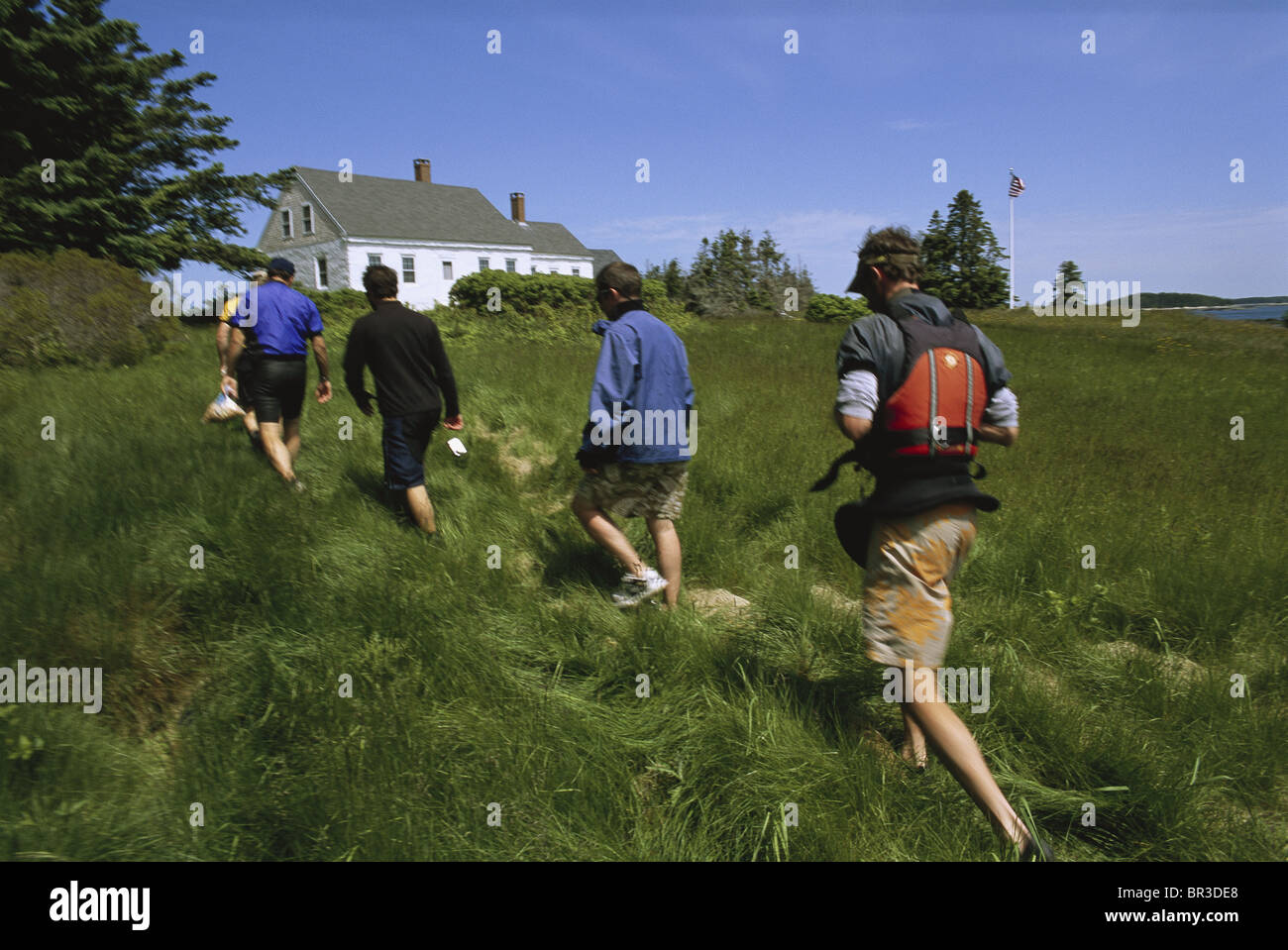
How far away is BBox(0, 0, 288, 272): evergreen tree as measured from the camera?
15.8 meters

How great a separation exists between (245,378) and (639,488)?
13.4ft

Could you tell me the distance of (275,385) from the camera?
227 inches

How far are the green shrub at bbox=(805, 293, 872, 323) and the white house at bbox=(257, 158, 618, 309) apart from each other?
15695 millimetres

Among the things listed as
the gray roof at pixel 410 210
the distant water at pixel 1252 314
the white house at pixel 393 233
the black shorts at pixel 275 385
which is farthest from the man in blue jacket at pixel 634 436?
the gray roof at pixel 410 210

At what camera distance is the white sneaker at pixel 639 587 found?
400cm

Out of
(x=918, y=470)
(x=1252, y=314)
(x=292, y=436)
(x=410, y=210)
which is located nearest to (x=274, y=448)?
(x=292, y=436)

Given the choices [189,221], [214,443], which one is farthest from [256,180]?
[214,443]

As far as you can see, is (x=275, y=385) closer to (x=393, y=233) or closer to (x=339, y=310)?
(x=339, y=310)

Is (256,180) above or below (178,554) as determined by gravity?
above

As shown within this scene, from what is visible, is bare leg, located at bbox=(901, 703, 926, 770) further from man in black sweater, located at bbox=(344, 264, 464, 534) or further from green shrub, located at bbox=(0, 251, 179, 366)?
green shrub, located at bbox=(0, 251, 179, 366)

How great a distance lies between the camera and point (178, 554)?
4.30 meters
